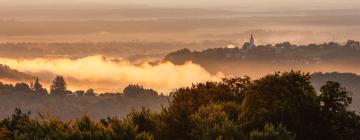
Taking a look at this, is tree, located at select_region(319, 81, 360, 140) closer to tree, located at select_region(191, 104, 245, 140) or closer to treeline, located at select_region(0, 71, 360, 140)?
treeline, located at select_region(0, 71, 360, 140)

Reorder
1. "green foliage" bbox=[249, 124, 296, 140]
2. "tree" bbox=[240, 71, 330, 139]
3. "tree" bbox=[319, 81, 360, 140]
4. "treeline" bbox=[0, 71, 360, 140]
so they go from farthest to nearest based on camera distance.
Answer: "tree" bbox=[319, 81, 360, 140]
"tree" bbox=[240, 71, 330, 139]
"treeline" bbox=[0, 71, 360, 140]
"green foliage" bbox=[249, 124, 296, 140]

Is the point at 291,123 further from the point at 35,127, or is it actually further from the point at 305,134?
the point at 35,127

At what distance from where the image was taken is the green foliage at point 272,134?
251ft

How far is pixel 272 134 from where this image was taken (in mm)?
76750

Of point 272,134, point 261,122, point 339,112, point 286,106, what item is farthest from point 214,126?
point 339,112

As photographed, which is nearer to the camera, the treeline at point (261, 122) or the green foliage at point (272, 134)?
the green foliage at point (272, 134)

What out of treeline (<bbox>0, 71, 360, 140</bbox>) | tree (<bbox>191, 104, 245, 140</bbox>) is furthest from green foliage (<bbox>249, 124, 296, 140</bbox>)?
tree (<bbox>191, 104, 245, 140</bbox>)

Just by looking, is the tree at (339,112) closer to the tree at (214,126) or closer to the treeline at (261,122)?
the treeline at (261,122)

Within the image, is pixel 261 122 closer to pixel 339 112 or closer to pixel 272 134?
pixel 272 134

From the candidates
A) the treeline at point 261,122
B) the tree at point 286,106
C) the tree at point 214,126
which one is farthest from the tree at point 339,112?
the tree at point 214,126

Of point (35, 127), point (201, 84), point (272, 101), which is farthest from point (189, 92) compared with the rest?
point (35, 127)

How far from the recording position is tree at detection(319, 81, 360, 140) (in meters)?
86.1

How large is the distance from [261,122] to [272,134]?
754 centimetres

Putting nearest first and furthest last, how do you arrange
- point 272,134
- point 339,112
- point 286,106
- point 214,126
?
1. point 272,134
2. point 214,126
3. point 286,106
4. point 339,112
